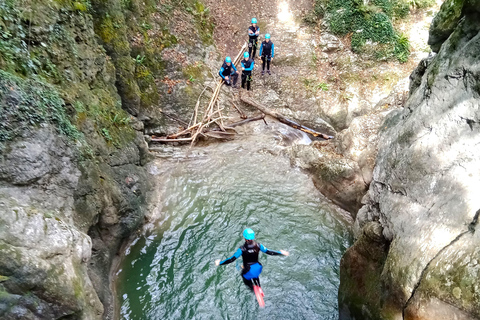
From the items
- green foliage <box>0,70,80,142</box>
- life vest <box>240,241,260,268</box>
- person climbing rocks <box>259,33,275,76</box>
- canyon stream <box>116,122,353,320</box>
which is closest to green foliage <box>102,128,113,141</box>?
green foliage <box>0,70,80,142</box>

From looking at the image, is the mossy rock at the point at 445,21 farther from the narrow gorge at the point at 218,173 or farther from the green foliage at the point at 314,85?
the green foliage at the point at 314,85

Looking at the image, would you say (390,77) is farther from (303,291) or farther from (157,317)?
(157,317)

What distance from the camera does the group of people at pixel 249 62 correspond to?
13750 millimetres

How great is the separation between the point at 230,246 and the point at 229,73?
8.44 m

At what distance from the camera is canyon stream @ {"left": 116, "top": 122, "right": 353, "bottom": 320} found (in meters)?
7.39

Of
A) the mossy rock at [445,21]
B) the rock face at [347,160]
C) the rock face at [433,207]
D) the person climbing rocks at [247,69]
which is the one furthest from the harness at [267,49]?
the rock face at [433,207]

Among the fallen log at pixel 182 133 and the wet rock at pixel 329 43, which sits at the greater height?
the wet rock at pixel 329 43

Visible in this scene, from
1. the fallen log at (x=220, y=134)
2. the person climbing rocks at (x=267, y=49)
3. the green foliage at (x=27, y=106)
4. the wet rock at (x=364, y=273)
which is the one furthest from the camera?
the person climbing rocks at (x=267, y=49)

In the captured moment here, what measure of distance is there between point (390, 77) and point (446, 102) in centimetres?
966

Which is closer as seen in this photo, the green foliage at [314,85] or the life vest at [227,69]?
the life vest at [227,69]

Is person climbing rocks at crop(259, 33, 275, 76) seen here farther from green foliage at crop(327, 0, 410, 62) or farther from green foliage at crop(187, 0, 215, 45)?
green foliage at crop(327, 0, 410, 62)

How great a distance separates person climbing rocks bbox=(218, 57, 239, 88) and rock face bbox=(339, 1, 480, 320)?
803 centimetres

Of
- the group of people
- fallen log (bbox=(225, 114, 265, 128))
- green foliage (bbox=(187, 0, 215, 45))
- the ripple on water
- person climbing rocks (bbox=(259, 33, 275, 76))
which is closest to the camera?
the ripple on water

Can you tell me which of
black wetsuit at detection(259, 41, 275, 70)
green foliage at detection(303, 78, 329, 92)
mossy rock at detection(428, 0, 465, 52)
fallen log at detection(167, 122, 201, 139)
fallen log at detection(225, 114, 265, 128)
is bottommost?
fallen log at detection(167, 122, 201, 139)
